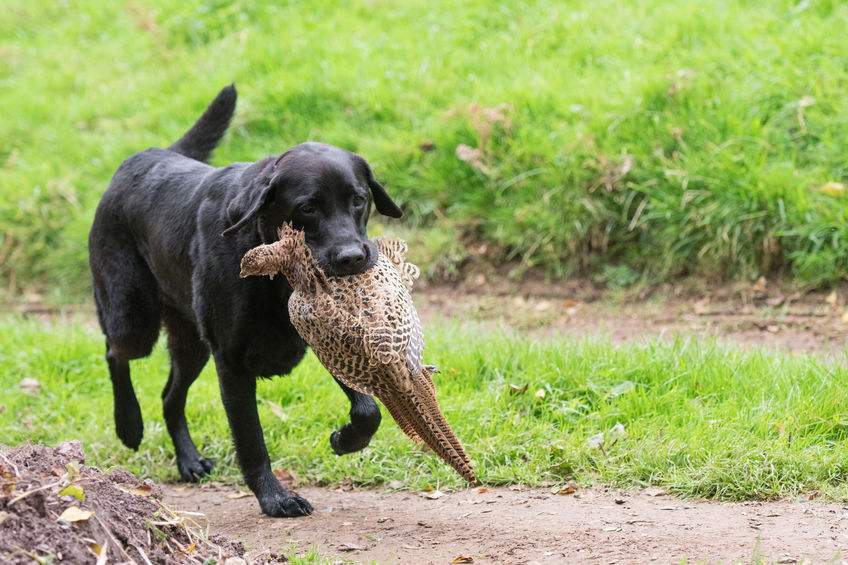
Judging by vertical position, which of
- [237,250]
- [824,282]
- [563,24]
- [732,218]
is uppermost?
[563,24]

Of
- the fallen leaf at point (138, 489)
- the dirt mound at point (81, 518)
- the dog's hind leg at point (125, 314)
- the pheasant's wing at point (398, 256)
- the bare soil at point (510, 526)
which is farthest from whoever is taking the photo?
the dog's hind leg at point (125, 314)

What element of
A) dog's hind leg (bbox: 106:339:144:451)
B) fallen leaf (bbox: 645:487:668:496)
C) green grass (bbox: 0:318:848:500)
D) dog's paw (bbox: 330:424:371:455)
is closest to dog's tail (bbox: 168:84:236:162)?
dog's hind leg (bbox: 106:339:144:451)

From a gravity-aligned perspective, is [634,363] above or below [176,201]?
below

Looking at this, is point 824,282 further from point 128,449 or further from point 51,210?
point 51,210

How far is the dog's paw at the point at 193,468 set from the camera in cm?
475

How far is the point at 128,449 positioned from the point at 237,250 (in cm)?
185

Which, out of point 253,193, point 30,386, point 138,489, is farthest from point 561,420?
point 30,386

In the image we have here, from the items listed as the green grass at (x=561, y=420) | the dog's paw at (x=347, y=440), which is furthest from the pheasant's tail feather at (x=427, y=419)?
the green grass at (x=561, y=420)

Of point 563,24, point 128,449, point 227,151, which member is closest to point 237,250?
point 128,449

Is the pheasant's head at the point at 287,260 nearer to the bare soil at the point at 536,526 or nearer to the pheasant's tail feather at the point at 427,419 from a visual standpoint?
the pheasant's tail feather at the point at 427,419

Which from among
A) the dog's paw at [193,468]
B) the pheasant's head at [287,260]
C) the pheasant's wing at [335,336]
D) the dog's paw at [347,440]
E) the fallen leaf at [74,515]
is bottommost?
the dog's paw at [193,468]

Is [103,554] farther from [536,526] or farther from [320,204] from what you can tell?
[536,526]

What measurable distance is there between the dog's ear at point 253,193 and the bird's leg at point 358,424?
80 cm

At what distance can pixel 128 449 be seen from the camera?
5.05m
